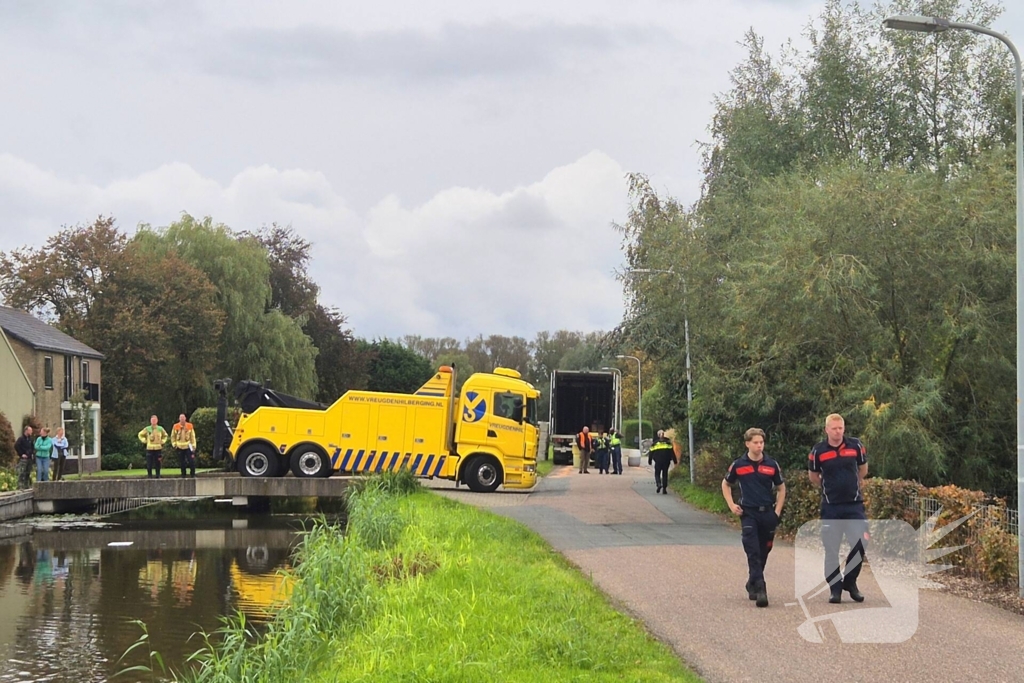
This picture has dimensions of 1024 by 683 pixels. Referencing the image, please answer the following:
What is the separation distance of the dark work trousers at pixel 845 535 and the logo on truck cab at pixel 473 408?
63.1ft

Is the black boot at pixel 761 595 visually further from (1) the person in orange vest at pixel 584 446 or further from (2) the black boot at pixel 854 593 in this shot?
(1) the person in orange vest at pixel 584 446

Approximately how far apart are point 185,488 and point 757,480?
22780 mm

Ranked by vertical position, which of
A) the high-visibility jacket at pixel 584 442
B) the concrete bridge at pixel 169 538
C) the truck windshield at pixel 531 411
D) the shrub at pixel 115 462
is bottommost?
the concrete bridge at pixel 169 538

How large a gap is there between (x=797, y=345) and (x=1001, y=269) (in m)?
3.50

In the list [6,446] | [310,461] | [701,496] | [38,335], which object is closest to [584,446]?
[310,461]

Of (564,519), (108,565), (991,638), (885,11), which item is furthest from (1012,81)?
(108,565)

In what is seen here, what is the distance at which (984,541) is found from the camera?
12445mm

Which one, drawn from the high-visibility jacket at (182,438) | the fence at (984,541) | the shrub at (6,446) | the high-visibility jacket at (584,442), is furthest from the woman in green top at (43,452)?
the fence at (984,541)

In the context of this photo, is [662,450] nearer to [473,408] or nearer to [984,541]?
[473,408]

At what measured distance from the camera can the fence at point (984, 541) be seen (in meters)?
12.2

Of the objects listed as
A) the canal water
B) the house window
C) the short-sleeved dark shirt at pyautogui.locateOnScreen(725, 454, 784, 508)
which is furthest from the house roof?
the short-sleeved dark shirt at pyautogui.locateOnScreen(725, 454, 784, 508)

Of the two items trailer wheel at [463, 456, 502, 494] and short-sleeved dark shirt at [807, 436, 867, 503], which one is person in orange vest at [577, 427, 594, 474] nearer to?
trailer wheel at [463, 456, 502, 494]

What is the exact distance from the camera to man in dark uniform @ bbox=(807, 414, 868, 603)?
36.2 ft

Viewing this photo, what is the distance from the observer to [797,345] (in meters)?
20.0
